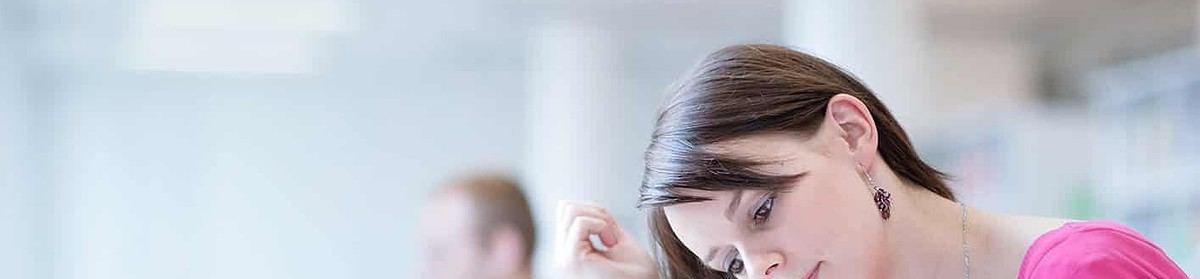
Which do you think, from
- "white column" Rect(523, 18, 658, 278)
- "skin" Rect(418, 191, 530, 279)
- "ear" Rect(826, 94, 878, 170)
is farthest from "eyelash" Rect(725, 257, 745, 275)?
"white column" Rect(523, 18, 658, 278)

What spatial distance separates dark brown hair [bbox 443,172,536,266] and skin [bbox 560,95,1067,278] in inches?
37.6

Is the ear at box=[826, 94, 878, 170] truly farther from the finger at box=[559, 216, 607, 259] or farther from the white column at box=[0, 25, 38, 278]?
the white column at box=[0, 25, 38, 278]

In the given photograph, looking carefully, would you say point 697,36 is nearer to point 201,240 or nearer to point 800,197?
point 201,240

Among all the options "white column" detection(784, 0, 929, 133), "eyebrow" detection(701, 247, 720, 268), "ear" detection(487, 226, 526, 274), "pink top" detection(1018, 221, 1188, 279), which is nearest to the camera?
"pink top" detection(1018, 221, 1188, 279)

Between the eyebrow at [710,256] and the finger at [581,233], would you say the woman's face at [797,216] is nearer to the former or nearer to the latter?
the eyebrow at [710,256]

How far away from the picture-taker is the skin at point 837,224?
913mm

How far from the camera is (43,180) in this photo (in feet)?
13.2

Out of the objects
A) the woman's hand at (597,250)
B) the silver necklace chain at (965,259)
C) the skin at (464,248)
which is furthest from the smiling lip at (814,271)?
the skin at (464,248)

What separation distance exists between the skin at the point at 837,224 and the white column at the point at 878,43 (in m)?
1.74

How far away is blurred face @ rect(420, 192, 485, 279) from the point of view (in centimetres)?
192

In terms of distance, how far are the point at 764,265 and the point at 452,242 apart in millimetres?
1053

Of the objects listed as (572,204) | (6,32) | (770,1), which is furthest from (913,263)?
(6,32)

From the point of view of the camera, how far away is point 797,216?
914 mm

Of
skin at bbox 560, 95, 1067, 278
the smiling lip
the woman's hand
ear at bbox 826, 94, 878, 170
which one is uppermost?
ear at bbox 826, 94, 878, 170
